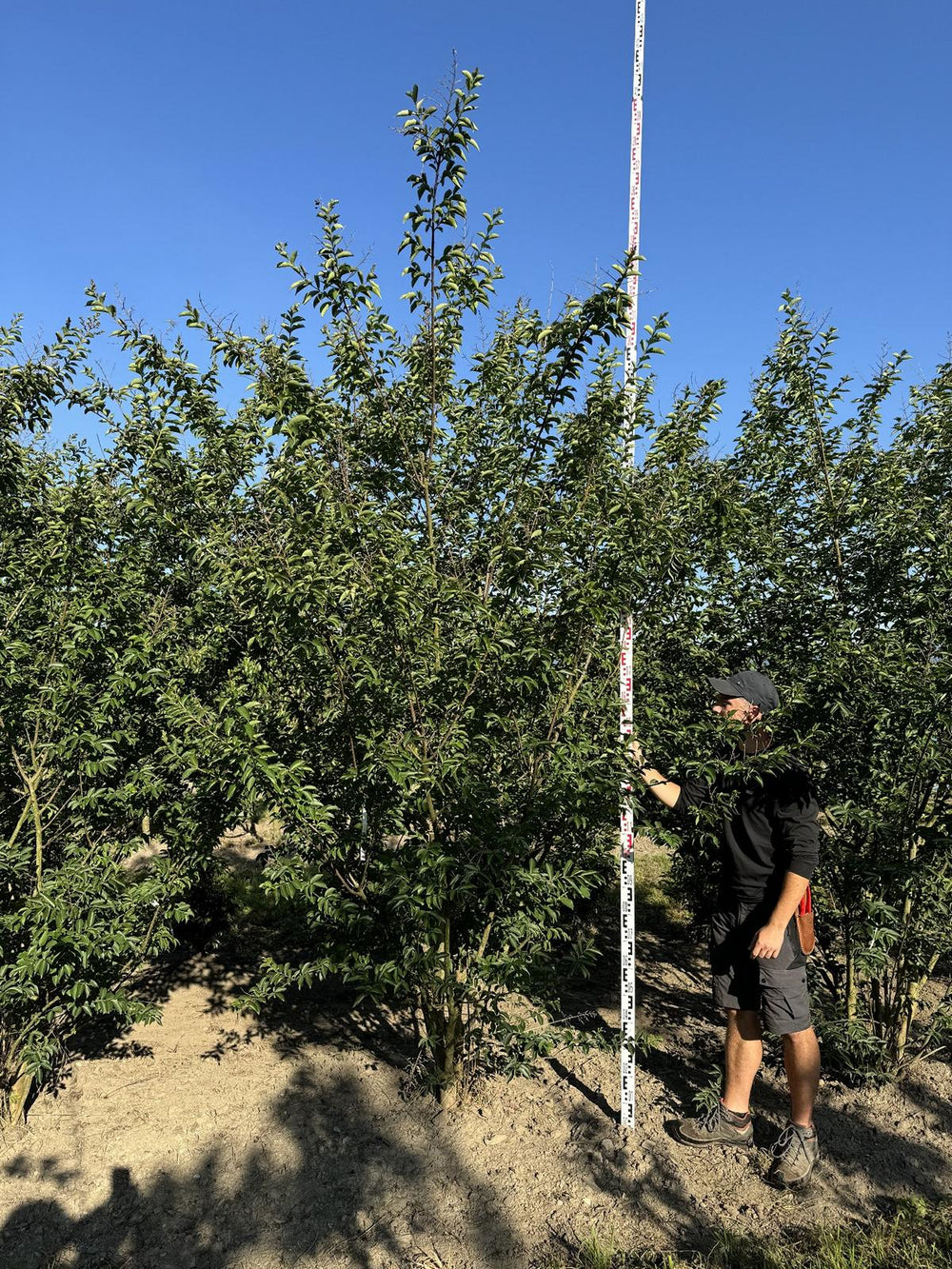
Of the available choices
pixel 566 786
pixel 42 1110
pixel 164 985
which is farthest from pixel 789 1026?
pixel 164 985

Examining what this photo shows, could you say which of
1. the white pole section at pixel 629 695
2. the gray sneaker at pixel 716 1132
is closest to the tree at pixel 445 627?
the white pole section at pixel 629 695

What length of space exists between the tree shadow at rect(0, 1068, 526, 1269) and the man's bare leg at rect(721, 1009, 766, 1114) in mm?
1124

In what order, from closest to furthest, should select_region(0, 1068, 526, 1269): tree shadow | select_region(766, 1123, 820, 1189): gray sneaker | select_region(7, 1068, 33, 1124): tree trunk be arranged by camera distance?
select_region(0, 1068, 526, 1269): tree shadow → select_region(766, 1123, 820, 1189): gray sneaker → select_region(7, 1068, 33, 1124): tree trunk

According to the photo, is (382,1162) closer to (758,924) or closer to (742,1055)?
(742,1055)

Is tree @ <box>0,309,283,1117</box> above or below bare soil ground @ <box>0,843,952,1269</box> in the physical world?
above

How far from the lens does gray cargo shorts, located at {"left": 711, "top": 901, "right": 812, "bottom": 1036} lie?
3.42 m

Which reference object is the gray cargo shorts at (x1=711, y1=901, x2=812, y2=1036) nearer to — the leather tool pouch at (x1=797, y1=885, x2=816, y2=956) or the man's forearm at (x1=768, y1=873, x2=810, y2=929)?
the leather tool pouch at (x1=797, y1=885, x2=816, y2=956)

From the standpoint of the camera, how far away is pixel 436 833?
11.7 ft

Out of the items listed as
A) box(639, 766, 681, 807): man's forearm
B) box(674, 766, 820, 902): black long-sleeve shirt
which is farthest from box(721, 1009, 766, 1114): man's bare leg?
box(639, 766, 681, 807): man's forearm

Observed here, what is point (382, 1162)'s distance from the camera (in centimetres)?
356

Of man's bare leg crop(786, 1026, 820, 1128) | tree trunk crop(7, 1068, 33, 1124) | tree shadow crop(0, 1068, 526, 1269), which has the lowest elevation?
tree shadow crop(0, 1068, 526, 1269)

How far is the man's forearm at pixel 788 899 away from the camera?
3.34 metres

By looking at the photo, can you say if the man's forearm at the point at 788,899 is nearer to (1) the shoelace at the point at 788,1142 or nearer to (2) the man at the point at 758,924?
(2) the man at the point at 758,924

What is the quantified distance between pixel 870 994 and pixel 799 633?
2.02m
